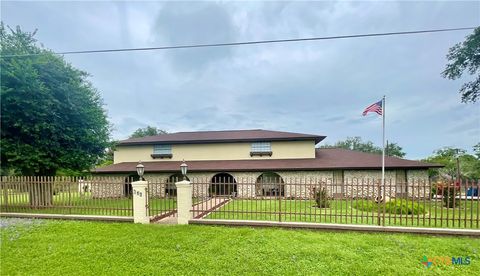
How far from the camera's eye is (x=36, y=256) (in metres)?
6.38

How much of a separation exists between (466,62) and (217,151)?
2030cm

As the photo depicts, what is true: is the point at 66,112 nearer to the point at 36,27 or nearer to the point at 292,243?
the point at 36,27

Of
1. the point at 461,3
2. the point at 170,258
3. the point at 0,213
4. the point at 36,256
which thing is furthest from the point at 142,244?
the point at 461,3

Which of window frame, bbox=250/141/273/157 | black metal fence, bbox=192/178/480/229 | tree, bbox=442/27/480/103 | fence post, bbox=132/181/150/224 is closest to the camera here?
black metal fence, bbox=192/178/480/229

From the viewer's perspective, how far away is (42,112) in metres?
12.6

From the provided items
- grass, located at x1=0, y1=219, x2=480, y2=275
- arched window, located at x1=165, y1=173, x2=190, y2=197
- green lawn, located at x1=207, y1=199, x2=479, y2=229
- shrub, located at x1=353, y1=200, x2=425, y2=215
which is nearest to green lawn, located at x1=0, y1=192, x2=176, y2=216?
arched window, located at x1=165, y1=173, x2=190, y2=197

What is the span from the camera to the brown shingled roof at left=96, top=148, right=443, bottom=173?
1811cm

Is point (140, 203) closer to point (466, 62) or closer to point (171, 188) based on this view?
point (171, 188)

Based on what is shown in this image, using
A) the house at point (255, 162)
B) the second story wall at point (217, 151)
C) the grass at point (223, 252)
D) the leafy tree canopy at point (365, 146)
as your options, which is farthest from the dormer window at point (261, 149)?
the leafy tree canopy at point (365, 146)

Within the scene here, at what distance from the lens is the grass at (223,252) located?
5539mm

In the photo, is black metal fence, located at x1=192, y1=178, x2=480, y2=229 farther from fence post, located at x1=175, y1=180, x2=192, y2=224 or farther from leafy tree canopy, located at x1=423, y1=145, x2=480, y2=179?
leafy tree canopy, located at x1=423, y1=145, x2=480, y2=179

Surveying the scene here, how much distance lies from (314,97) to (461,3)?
20.0m

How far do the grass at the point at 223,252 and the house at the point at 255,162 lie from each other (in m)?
9.86

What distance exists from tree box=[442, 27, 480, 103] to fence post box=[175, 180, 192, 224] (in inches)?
813
